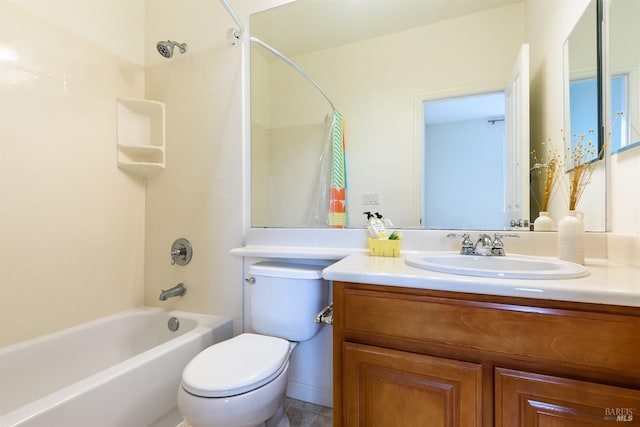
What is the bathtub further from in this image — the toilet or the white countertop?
the white countertop

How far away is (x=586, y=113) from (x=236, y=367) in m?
1.66

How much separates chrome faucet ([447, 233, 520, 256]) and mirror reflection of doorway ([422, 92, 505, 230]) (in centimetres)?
13

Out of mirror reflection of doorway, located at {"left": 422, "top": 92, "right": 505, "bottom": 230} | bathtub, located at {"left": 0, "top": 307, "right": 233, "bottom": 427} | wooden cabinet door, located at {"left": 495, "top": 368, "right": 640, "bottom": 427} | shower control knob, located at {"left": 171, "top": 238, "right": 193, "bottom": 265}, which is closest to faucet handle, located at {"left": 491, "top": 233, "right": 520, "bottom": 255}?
mirror reflection of doorway, located at {"left": 422, "top": 92, "right": 505, "bottom": 230}

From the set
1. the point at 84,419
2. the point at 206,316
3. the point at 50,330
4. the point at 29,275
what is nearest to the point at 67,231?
the point at 29,275

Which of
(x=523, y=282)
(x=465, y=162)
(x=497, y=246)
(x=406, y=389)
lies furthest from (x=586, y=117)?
(x=406, y=389)

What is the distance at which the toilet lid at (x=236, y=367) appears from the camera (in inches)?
35.2

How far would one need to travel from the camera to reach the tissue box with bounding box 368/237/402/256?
45.9 inches

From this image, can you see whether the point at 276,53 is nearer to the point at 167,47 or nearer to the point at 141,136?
the point at 167,47

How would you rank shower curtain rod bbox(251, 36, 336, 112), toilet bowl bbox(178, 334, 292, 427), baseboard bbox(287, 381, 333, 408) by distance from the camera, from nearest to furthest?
toilet bowl bbox(178, 334, 292, 427)
baseboard bbox(287, 381, 333, 408)
shower curtain rod bbox(251, 36, 336, 112)

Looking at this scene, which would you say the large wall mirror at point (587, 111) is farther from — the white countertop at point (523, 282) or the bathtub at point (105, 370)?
the bathtub at point (105, 370)

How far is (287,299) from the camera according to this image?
4.13 ft

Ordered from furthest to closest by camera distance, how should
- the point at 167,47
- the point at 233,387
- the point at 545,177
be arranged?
the point at 167,47 → the point at 545,177 → the point at 233,387

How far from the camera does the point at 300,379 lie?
145 cm

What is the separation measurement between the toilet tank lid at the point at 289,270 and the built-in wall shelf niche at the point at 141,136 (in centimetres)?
106
